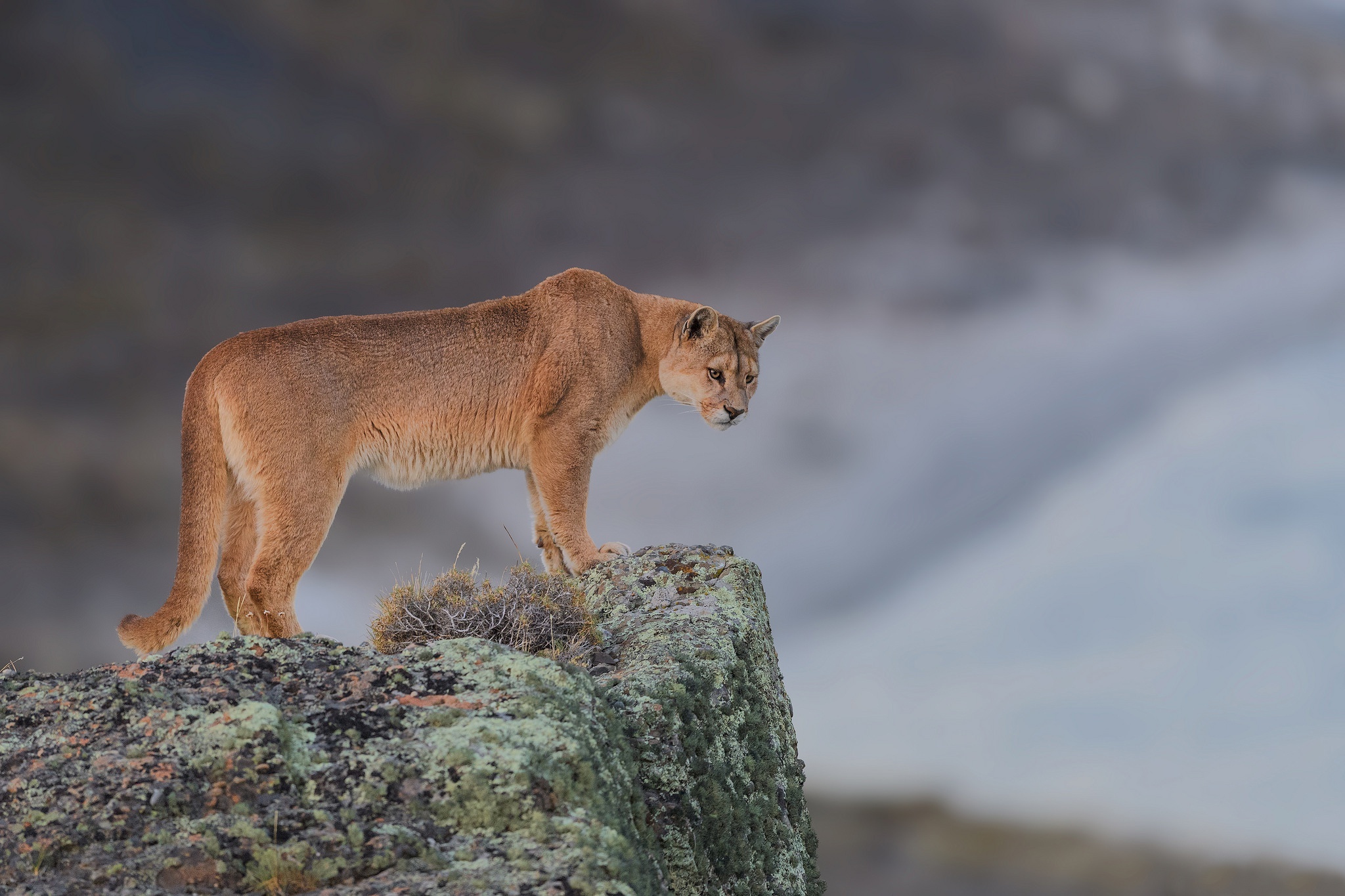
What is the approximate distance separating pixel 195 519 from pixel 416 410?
6.68 feet

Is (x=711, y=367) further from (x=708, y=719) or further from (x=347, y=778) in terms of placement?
(x=347, y=778)

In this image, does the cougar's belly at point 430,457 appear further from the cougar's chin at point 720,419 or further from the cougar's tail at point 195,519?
the cougar's chin at point 720,419

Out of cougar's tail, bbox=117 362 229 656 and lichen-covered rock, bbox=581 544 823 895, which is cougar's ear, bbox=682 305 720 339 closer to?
lichen-covered rock, bbox=581 544 823 895

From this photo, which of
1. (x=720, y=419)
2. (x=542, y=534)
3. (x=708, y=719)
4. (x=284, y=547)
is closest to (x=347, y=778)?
(x=708, y=719)

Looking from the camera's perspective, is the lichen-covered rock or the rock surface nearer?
the rock surface

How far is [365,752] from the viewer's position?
3943 mm

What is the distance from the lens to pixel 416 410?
30.2 feet

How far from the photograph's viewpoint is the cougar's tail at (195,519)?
24.4ft

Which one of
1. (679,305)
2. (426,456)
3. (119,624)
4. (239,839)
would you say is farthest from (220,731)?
(679,305)

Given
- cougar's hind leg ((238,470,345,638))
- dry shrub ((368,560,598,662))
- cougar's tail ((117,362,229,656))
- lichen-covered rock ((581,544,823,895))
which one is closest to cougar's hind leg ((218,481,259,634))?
cougar's tail ((117,362,229,656))

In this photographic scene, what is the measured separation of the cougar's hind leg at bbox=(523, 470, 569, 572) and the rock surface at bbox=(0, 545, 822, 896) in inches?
175

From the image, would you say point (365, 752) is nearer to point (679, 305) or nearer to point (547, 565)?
point (547, 565)

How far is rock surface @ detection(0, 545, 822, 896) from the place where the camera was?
A: 349 centimetres

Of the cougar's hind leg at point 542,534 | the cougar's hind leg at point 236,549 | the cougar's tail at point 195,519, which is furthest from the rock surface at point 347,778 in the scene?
the cougar's hind leg at point 542,534
